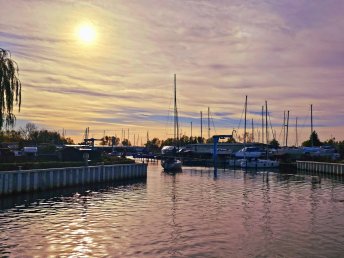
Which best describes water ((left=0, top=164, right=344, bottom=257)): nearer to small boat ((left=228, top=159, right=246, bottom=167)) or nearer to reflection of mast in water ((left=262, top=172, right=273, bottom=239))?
reflection of mast in water ((left=262, top=172, right=273, bottom=239))

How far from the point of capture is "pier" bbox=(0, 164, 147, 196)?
1581 inches

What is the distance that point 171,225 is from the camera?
89.1ft

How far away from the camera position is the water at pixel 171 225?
2103cm

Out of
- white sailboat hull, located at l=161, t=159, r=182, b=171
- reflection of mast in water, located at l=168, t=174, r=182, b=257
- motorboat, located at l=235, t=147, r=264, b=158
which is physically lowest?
reflection of mast in water, located at l=168, t=174, r=182, b=257

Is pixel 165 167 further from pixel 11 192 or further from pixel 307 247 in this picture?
pixel 307 247

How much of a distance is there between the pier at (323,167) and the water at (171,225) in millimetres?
37528

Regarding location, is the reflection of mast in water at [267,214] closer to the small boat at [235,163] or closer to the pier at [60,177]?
the pier at [60,177]

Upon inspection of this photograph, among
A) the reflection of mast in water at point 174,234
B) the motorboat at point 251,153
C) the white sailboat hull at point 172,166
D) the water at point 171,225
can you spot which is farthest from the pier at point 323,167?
the reflection of mast in water at point 174,234

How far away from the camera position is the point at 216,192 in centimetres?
4784

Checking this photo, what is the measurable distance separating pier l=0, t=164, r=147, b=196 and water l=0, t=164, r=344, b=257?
1.82 m

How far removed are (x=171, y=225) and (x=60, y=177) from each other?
81.3ft

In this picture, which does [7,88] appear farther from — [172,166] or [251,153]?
[251,153]

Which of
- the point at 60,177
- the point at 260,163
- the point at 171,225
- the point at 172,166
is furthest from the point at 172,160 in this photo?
the point at 171,225

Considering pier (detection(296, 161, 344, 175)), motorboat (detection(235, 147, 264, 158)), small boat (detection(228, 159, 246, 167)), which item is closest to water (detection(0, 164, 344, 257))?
pier (detection(296, 161, 344, 175))
